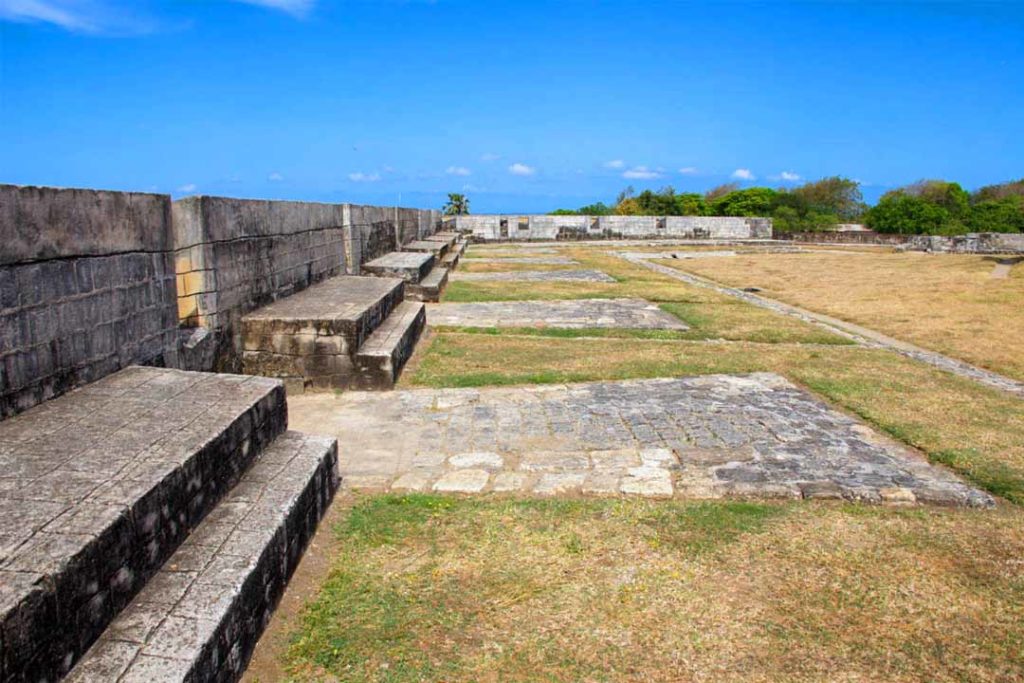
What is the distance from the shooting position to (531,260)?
73.9 feet

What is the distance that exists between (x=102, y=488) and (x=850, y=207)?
204 feet

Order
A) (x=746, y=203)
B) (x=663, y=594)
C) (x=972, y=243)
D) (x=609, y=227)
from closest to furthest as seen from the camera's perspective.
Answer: (x=663, y=594) → (x=972, y=243) → (x=609, y=227) → (x=746, y=203)

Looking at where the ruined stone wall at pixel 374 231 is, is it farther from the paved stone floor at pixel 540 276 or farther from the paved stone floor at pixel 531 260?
the paved stone floor at pixel 531 260

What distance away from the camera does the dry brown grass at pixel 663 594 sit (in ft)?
8.45

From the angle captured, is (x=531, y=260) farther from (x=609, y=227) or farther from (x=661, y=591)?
(x=661, y=591)

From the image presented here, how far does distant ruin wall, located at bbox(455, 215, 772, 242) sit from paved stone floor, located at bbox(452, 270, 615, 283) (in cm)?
1503

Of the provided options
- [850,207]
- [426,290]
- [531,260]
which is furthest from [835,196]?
[426,290]

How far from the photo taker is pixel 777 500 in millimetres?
4023

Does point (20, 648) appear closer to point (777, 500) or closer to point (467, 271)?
point (777, 500)

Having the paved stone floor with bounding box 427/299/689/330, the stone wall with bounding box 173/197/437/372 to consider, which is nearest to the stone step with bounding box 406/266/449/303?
the paved stone floor with bounding box 427/299/689/330

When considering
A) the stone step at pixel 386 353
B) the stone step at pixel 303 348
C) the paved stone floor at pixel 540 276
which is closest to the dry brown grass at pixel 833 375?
the stone step at pixel 386 353

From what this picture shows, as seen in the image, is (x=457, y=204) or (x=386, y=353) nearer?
(x=386, y=353)

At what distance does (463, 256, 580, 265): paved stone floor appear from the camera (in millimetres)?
21641

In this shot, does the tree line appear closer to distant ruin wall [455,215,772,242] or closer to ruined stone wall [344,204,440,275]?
distant ruin wall [455,215,772,242]
